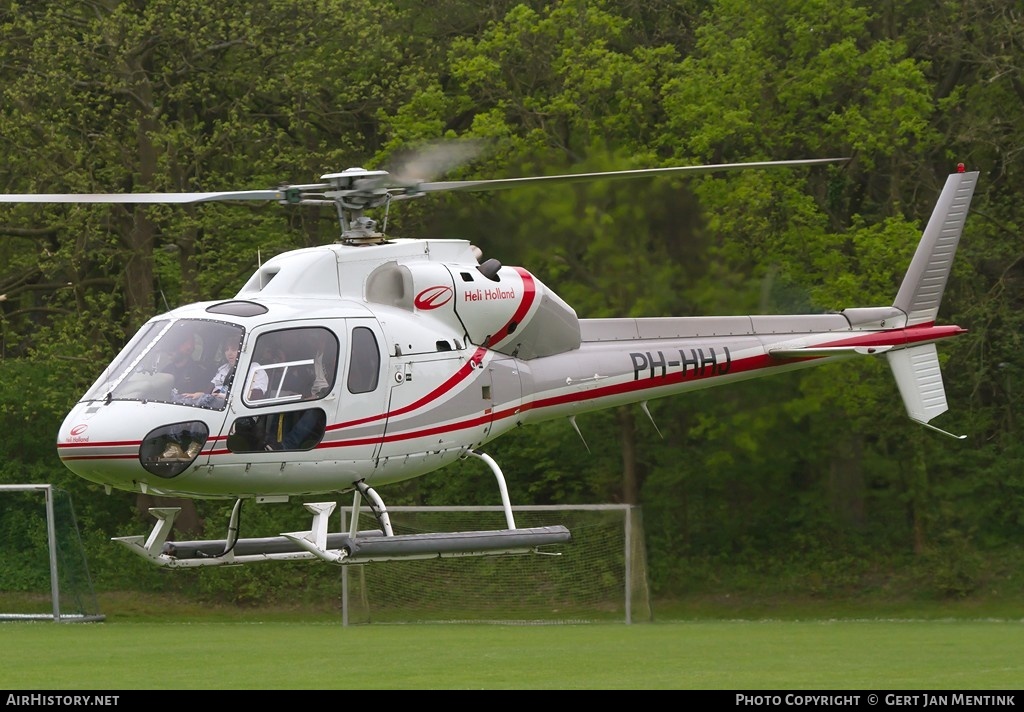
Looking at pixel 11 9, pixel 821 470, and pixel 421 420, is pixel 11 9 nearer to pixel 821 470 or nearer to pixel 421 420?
pixel 821 470

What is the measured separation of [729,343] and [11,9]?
60.8ft

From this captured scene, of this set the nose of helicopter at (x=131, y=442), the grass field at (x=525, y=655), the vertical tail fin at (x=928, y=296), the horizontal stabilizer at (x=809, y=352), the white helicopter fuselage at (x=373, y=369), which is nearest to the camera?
the nose of helicopter at (x=131, y=442)

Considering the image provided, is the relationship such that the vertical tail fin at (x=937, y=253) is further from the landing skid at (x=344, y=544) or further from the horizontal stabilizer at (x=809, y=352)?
the landing skid at (x=344, y=544)

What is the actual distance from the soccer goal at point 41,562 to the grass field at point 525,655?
1132 millimetres

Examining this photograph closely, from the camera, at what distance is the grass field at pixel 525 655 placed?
54.7 feet

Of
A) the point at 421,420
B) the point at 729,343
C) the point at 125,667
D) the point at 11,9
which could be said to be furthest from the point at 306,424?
the point at 11,9

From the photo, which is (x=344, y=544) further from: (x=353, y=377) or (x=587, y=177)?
(x=587, y=177)

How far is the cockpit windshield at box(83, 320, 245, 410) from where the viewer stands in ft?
39.9

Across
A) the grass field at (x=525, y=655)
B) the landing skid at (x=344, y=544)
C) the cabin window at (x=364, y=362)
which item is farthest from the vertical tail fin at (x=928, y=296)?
the cabin window at (x=364, y=362)

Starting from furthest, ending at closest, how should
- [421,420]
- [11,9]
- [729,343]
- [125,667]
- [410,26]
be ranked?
[410,26] → [11,9] → [125,667] → [729,343] → [421,420]

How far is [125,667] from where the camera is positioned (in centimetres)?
1847

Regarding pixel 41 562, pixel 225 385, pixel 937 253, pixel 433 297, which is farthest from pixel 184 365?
pixel 41 562

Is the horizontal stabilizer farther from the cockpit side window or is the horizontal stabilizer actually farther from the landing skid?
the cockpit side window
